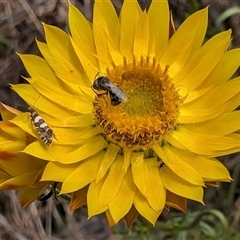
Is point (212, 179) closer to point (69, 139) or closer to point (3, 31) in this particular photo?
point (69, 139)

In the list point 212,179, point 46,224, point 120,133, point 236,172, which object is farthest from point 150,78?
point 46,224

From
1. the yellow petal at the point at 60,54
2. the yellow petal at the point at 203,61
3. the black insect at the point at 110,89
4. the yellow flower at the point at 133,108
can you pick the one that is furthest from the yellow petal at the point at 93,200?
the yellow petal at the point at 203,61

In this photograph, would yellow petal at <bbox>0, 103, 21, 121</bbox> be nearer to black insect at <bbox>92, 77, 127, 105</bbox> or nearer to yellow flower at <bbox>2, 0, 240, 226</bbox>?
yellow flower at <bbox>2, 0, 240, 226</bbox>

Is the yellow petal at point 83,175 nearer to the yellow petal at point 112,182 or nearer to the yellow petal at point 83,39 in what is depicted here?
the yellow petal at point 112,182

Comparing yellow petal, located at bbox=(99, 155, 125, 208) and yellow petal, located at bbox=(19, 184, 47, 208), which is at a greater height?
yellow petal, located at bbox=(19, 184, 47, 208)

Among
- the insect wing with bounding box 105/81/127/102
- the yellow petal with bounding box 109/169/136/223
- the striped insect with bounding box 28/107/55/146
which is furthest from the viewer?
the insect wing with bounding box 105/81/127/102

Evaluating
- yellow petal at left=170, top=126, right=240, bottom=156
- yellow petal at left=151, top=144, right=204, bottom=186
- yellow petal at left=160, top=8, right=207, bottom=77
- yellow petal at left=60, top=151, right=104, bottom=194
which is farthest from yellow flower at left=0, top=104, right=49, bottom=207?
yellow petal at left=160, top=8, right=207, bottom=77

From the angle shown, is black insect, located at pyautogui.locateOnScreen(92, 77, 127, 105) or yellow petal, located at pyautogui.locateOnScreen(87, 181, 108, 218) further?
black insect, located at pyautogui.locateOnScreen(92, 77, 127, 105)
